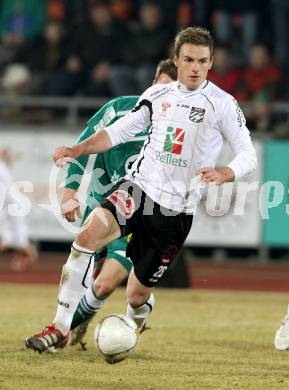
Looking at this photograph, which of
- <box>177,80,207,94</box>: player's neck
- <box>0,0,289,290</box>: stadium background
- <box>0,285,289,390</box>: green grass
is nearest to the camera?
<box>0,285,289,390</box>: green grass

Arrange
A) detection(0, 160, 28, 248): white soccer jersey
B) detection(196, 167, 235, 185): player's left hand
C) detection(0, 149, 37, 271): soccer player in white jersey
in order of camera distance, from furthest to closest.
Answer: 1. detection(0, 160, 28, 248): white soccer jersey
2. detection(0, 149, 37, 271): soccer player in white jersey
3. detection(196, 167, 235, 185): player's left hand

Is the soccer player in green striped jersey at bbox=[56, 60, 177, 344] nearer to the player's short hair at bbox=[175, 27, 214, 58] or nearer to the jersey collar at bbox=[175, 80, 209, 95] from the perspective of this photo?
the jersey collar at bbox=[175, 80, 209, 95]

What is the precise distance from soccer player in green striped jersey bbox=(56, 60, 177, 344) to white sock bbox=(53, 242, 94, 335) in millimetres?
663

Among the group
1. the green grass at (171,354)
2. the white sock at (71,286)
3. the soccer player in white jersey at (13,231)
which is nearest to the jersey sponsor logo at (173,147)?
the white sock at (71,286)

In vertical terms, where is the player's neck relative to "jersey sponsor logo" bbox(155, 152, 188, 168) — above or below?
above

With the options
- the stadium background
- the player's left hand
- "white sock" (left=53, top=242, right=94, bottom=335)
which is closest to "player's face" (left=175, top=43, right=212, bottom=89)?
the player's left hand

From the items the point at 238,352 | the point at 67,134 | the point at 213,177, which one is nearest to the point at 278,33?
the point at 67,134

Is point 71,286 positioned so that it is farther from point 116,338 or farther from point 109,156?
point 109,156

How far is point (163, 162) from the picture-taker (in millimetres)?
7172

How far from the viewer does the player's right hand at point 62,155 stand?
6880 mm

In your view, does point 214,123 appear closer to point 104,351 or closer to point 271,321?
point 104,351

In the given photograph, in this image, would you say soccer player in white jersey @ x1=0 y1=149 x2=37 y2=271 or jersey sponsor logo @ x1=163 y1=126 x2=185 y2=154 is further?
soccer player in white jersey @ x1=0 y1=149 x2=37 y2=271

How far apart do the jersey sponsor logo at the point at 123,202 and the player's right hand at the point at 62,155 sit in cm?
38

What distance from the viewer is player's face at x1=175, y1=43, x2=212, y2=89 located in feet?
23.2
